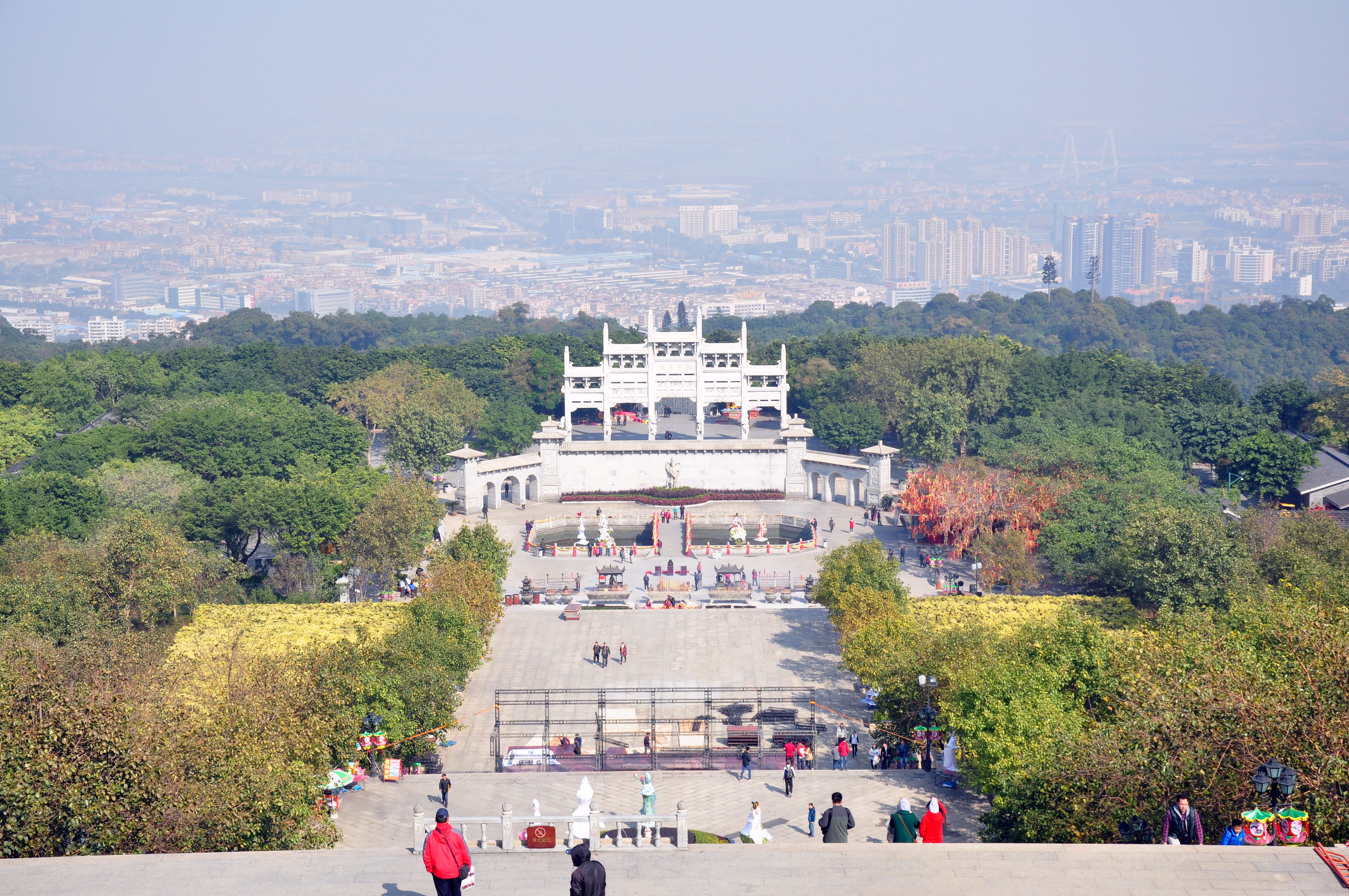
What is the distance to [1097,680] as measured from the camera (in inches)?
990

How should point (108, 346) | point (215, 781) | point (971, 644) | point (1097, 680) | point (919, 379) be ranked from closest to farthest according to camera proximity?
point (215, 781) → point (1097, 680) → point (971, 644) → point (919, 379) → point (108, 346)

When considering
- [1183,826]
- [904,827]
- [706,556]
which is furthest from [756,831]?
[706,556]

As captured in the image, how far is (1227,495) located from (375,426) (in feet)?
122

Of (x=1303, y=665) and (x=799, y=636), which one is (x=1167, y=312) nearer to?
(x=799, y=636)

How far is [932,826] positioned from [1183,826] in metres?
3.17

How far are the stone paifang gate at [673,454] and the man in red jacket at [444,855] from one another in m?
36.4

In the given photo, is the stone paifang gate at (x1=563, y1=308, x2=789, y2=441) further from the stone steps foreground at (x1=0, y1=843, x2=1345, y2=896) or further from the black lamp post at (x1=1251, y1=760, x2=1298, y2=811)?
the stone steps foreground at (x1=0, y1=843, x2=1345, y2=896)

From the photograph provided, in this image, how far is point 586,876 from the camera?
1377 centimetres

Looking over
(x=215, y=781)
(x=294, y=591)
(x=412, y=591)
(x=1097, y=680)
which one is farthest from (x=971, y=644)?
(x=294, y=591)

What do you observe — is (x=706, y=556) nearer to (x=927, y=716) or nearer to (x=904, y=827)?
(x=927, y=716)

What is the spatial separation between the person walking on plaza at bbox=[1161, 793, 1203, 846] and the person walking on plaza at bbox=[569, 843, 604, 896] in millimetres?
7923

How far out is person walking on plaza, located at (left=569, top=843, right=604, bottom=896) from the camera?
45.1 ft

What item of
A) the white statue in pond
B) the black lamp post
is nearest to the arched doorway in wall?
the white statue in pond

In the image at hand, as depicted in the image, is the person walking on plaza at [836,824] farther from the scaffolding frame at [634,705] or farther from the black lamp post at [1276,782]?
the scaffolding frame at [634,705]
